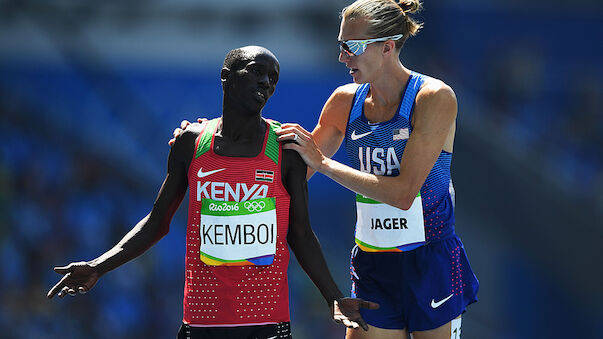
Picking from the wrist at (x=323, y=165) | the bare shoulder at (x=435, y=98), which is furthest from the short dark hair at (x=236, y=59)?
the bare shoulder at (x=435, y=98)

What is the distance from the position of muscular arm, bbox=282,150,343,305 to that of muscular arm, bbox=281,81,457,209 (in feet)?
0.72

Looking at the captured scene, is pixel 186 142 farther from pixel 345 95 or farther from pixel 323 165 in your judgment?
pixel 345 95

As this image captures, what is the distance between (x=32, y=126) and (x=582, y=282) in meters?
6.82

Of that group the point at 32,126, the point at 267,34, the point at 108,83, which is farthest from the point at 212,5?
the point at 32,126

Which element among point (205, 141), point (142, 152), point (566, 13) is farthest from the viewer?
point (566, 13)

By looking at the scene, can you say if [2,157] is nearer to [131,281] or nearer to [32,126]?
[32,126]

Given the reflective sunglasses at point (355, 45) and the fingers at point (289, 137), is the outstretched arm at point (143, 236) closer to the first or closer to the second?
the fingers at point (289, 137)

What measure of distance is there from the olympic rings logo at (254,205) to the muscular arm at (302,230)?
138 millimetres

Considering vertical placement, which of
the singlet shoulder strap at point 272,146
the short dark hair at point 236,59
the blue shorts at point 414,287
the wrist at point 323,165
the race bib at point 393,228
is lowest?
the blue shorts at point 414,287

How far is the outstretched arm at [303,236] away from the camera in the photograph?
11.4ft

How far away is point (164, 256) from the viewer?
31.2 ft

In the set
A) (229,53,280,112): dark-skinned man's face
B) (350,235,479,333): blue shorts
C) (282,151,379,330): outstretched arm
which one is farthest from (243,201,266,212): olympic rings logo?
(350,235,479,333): blue shorts

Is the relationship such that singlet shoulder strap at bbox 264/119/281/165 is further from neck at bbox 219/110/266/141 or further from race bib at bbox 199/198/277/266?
race bib at bbox 199/198/277/266

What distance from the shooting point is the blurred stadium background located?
917 cm
